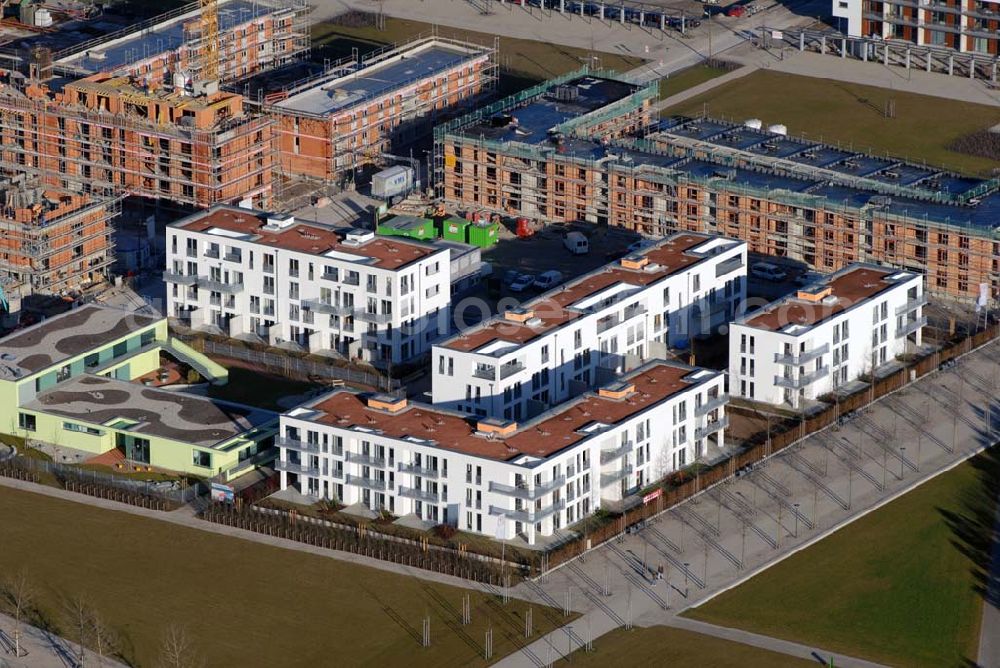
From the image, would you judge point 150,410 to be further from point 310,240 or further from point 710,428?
point 710,428

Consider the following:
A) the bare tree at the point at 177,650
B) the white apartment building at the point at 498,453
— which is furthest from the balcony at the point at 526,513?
the bare tree at the point at 177,650

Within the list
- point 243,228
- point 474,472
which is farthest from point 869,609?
point 243,228

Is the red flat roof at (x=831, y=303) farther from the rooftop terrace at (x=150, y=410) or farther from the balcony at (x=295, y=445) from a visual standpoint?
the rooftop terrace at (x=150, y=410)

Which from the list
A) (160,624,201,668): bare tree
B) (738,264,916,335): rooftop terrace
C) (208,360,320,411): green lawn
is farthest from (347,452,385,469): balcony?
(738,264,916,335): rooftop terrace

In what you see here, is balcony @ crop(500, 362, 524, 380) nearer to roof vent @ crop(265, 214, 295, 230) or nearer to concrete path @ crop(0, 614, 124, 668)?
roof vent @ crop(265, 214, 295, 230)

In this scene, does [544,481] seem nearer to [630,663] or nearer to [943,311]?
[630,663]

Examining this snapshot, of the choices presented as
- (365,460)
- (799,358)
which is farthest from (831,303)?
(365,460)

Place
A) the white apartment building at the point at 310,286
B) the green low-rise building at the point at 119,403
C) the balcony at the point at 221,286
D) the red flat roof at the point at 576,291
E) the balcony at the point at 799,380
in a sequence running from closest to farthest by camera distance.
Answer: the green low-rise building at the point at 119,403 < the red flat roof at the point at 576,291 < the balcony at the point at 799,380 < the white apartment building at the point at 310,286 < the balcony at the point at 221,286

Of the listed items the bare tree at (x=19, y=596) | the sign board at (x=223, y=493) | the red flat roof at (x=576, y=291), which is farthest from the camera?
the red flat roof at (x=576, y=291)
